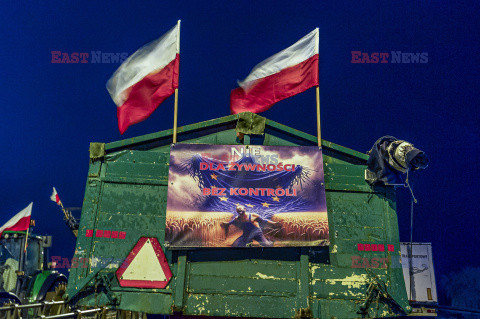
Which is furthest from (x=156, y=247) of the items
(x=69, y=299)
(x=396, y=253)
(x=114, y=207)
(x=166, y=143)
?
(x=396, y=253)

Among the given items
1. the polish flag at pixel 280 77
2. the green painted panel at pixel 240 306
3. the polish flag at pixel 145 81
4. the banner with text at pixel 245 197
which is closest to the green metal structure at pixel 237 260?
the green painted panel at pixel 240 306

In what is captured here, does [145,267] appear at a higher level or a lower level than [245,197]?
lower

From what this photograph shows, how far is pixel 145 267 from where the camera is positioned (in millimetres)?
7684

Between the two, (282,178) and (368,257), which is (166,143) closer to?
(282,178)

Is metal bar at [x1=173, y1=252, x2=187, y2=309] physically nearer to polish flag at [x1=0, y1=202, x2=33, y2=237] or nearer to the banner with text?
the banner with text

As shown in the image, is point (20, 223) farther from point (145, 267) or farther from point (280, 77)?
point (280, 77)

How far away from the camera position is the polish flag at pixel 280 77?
9703 mm

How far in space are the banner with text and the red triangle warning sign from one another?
510mm

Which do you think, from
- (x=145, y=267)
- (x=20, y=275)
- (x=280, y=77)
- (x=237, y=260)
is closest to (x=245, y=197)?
(x=237, y=260)

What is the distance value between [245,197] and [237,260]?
1459 mm

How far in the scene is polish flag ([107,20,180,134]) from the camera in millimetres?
9297

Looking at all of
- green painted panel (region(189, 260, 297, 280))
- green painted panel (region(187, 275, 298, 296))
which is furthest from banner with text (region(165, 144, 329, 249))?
green painted panel (region(187, 275, 298, 296))

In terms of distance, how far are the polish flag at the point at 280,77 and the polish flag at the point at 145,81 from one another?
204 cm

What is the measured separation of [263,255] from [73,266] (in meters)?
4.28
